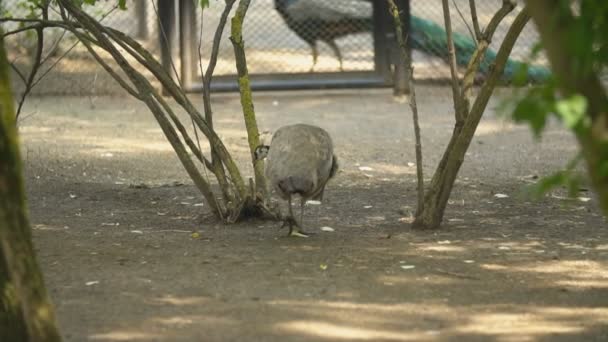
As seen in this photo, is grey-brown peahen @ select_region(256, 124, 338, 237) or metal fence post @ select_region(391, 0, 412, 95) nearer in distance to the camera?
grey-brown peahen @ select_region(256, 124, 338, 237)

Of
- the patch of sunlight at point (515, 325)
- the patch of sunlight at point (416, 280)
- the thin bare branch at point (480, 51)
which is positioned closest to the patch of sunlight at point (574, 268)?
the patch of sunlight at point (416, 280)

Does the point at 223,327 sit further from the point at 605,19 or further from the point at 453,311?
the point at 605,19

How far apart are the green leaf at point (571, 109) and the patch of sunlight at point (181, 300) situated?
2.44 meters

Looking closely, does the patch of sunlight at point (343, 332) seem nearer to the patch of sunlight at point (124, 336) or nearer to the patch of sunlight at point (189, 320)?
the patch of sunlight at point (189, 320)

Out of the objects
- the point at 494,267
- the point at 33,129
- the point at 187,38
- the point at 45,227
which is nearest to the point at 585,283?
the point at 494,267

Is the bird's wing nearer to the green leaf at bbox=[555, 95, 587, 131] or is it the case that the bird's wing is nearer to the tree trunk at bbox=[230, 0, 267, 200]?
the tree trunk at bbox=[230, 0, 267, 200]

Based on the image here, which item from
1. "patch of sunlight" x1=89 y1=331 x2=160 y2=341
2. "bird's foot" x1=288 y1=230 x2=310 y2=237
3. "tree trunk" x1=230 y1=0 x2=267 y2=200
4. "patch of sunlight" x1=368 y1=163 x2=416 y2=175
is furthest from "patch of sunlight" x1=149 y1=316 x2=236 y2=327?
"patch of sunlight" x1=368 y1=163 x2=416 y2=175

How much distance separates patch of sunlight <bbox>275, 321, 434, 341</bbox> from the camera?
14.1 feet

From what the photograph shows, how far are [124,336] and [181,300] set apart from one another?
566 mm

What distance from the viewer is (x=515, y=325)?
Result: 4.45m

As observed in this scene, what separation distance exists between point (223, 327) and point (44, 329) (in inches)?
38.6

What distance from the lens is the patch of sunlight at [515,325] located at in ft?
14.3

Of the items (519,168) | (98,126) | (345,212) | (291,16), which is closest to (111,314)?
(345,212)

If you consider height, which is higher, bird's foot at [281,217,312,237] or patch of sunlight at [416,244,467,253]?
patch of sunlight at [416,244,467,253]
